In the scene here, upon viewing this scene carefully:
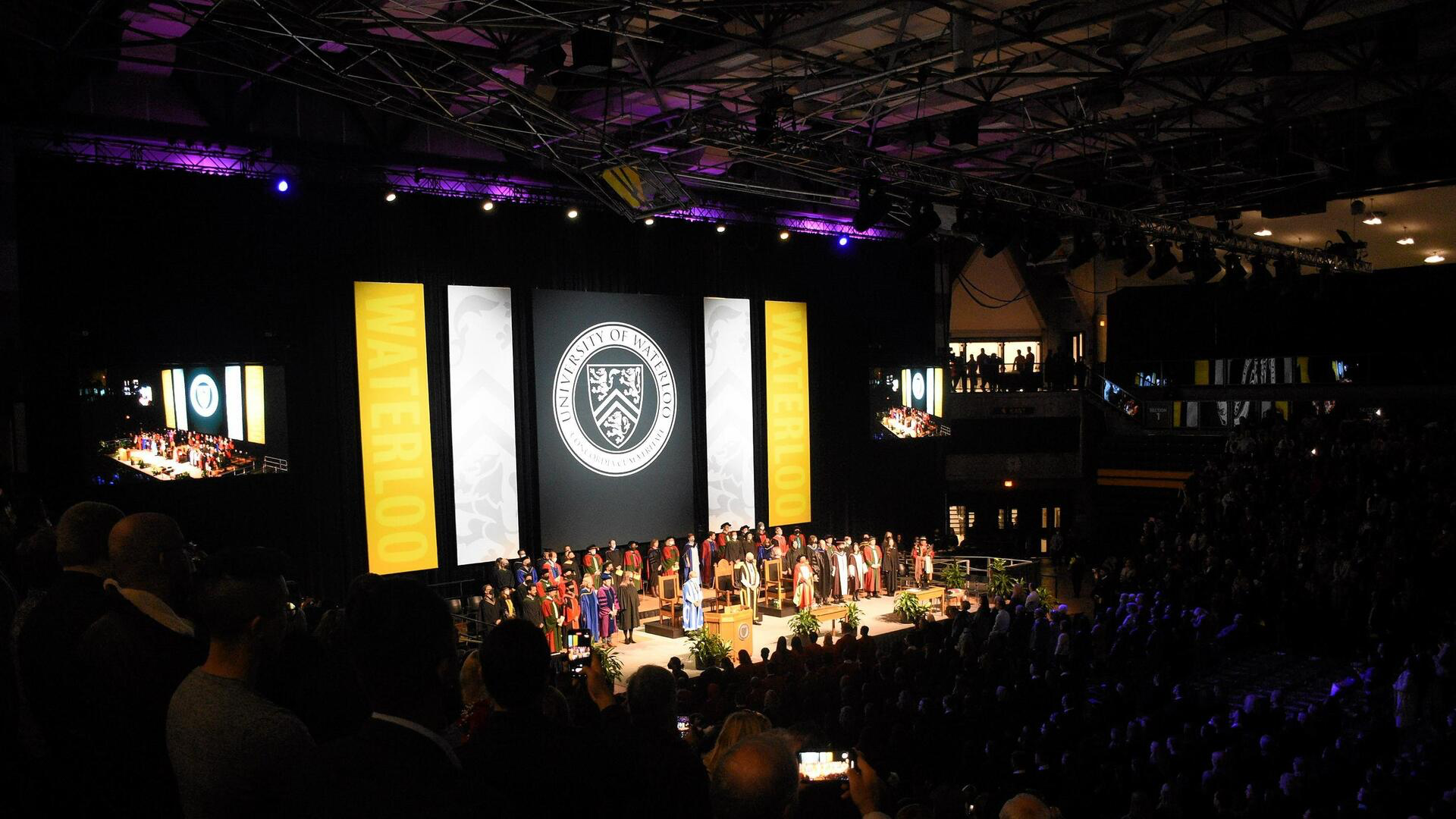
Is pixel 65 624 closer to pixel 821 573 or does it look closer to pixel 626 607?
pixel 626 607

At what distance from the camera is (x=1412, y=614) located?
Result: 12.2m

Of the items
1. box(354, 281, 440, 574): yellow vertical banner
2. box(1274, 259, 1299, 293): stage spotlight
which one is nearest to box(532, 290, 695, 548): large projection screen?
box(354, 281, 440, 574): yellow vertical banner

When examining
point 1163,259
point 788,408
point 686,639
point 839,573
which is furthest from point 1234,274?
point 686,639

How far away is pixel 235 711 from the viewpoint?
6.97 feet

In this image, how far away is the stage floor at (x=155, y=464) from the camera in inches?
512

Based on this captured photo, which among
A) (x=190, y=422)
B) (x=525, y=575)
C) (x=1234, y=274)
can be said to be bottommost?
(x=525, y=575)

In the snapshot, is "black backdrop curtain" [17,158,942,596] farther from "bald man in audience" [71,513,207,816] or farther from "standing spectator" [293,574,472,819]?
"standing spectator" [293,574,472,819]

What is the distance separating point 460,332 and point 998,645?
31.0ft

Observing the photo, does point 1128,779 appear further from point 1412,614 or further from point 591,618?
point 591,618

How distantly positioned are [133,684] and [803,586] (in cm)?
1524

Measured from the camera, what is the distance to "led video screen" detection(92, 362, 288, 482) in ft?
42.7

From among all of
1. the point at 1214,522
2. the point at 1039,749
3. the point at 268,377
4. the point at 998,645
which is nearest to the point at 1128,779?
the point at 1039,749

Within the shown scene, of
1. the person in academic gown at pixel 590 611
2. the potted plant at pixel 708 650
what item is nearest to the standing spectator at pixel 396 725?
the potted plant at pixel 708 650

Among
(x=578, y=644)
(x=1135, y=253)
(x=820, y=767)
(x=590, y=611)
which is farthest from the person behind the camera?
(x=1135, y=253)
